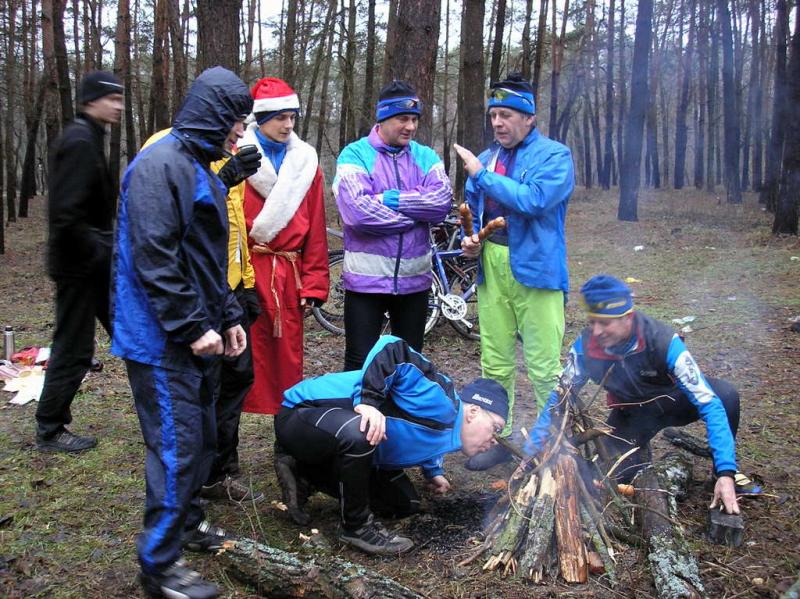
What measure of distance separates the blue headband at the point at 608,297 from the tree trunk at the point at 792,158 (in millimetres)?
10886

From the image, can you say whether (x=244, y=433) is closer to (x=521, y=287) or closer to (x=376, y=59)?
(x=521, y=287)

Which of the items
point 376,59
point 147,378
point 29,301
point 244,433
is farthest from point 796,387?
point 376,59

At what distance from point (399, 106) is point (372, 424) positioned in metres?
1.84

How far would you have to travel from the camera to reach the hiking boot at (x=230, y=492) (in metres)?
3.54

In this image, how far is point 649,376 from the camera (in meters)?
3.54

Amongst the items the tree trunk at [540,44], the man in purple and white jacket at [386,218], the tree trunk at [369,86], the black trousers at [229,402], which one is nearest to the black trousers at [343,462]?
the black trousers at [229,402]

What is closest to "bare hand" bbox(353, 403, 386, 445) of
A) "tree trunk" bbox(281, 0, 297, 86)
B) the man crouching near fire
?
the man crouching near fire

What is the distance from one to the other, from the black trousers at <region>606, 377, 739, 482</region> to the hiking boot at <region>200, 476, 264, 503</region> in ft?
6.26

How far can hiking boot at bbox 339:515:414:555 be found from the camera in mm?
3059

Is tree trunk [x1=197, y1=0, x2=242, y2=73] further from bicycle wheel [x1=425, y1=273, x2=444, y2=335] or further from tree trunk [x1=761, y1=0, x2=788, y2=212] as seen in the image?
tree trunk [x1=761, y1=0, x2=788, y2=212]

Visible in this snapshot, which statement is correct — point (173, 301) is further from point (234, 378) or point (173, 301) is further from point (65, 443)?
point (65, 443)

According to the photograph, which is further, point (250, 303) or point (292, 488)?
point (250, 303)

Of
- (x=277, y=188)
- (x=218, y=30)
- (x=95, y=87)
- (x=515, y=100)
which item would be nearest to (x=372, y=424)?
(x=277, y=188)

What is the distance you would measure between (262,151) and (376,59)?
20.9 m
